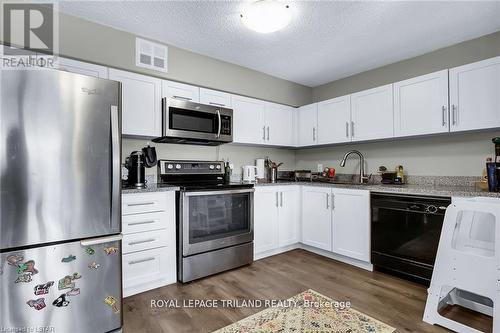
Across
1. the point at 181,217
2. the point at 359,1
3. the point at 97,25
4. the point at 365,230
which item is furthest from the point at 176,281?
the point at 359,1

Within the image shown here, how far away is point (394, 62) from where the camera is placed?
10.4 ft

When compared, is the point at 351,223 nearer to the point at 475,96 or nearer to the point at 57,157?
the point at 475,96

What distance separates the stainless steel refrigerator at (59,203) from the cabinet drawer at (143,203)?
0.45 m

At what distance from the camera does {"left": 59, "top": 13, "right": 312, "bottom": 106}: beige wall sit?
7.50 ft

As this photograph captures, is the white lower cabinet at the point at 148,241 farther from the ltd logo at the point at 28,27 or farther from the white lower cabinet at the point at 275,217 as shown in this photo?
the ltd logo at the point at 28,27

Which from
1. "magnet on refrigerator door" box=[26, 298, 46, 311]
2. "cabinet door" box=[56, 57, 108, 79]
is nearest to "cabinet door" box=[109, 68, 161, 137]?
"cabinet door" box=[56, 57, 108, 79]

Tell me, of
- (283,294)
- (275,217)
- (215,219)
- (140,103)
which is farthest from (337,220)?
(140,103)

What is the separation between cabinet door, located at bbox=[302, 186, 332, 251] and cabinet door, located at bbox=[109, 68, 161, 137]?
1.98 m

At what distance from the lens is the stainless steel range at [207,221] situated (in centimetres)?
242

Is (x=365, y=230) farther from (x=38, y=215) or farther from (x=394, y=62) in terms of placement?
(x=38, y=215)

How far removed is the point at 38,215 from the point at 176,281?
1394 mm

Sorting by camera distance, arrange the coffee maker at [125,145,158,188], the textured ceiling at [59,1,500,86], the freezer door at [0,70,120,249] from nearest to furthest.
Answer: the freezer door at [0,70,120,249]
the textured ceiling at [59,1,500,86]
the coffee maker at [125,145,158,188]

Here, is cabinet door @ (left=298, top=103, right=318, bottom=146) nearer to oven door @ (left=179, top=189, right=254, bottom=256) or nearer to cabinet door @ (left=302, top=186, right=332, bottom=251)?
cabinet door @ (left=302, top=186, right=332, bottom=251)
